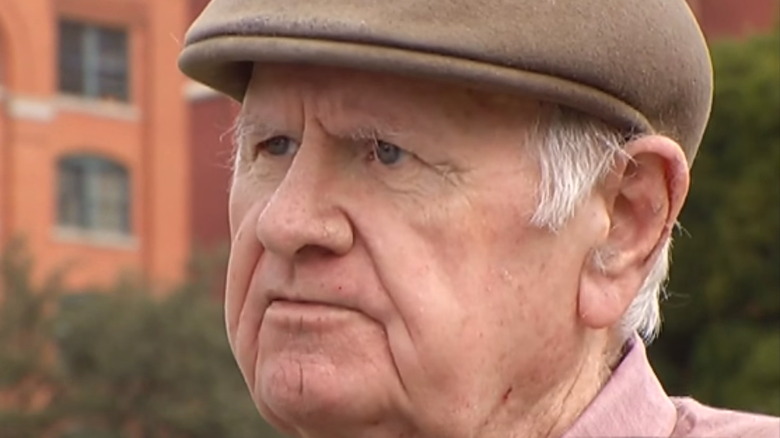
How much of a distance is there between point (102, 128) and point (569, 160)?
32.9 meters

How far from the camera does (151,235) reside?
35.9 m

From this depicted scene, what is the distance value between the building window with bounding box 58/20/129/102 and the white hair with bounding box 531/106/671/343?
3269 centimetres

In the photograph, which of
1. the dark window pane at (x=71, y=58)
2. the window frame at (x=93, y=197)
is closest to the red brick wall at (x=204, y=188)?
the window frame at (x=93, y=197)

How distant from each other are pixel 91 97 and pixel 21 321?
8140 millimetres

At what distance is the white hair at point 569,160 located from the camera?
219cm

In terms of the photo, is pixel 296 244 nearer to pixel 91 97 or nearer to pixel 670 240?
pixel 670 240

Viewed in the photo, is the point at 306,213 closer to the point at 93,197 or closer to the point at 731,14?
the point at 731,14

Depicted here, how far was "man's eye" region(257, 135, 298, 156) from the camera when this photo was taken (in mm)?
2258

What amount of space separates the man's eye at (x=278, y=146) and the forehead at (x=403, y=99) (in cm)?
5


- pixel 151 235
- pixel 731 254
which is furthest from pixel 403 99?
pixel 151 235

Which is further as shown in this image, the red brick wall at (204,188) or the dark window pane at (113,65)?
the red brick wall at (204,188)

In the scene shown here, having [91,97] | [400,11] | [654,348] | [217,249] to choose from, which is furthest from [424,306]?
[91,97]

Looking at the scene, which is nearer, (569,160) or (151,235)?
(569,160)

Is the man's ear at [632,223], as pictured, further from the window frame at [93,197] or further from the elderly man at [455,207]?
the window frame at [93,197]
